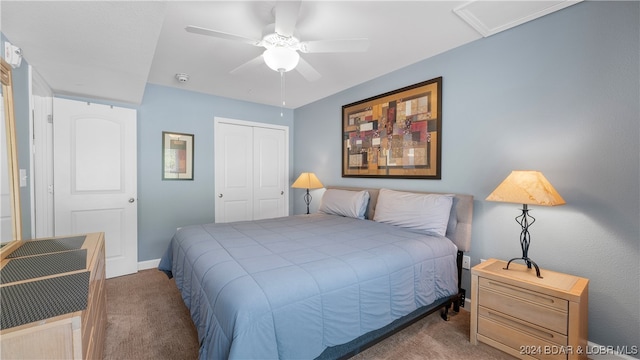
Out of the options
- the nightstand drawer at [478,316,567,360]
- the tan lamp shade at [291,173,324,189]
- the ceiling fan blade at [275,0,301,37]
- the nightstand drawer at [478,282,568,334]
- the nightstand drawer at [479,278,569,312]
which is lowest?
the nightstand drawer at [478,316,567,360]

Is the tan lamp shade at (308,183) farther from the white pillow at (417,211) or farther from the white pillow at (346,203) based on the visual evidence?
the white pillow at (417,211)

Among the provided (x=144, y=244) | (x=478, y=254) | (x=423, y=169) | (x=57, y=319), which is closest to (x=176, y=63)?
(x=144, y=244)

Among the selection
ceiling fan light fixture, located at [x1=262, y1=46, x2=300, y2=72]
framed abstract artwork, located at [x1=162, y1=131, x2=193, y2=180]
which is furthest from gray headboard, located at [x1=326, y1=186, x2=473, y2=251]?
framed abstract artwork, located at [x1=162, y1=131, x2=193, y2=180]

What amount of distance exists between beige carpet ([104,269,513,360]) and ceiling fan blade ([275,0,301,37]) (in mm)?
2259

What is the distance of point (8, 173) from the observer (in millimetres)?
1480

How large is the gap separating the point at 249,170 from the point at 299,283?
3.30 metres

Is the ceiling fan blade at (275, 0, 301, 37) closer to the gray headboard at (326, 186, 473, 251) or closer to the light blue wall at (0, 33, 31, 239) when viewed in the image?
the light blue wall at (0, 33, 31, 239)

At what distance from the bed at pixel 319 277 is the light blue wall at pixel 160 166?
129 centimetres

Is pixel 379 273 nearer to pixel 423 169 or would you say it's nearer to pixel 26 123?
pixel 423 169

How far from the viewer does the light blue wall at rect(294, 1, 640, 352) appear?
168cm

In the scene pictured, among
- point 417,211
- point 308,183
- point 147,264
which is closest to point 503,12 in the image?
point 417,211

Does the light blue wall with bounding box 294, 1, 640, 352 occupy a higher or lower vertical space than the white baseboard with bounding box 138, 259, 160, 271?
higher

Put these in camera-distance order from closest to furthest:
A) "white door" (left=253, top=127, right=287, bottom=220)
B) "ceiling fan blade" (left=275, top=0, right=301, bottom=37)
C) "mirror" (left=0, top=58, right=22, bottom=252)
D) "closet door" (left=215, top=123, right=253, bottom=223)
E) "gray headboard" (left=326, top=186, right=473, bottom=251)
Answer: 1. "mirror" (left=0, top=58, right=22, bottom=252)
2. "ceiling fan blade" (left=275, top=0, right=301, bottom=37)
3. "gray headboard" (left=326, top=186, right=473, bottom=251)
4. "closet door" (left=215, top=123, right=253, bottom=223)
5. "white door" (left=253, top=127, right=287, bottom=220)

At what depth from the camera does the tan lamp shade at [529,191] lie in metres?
1.68
